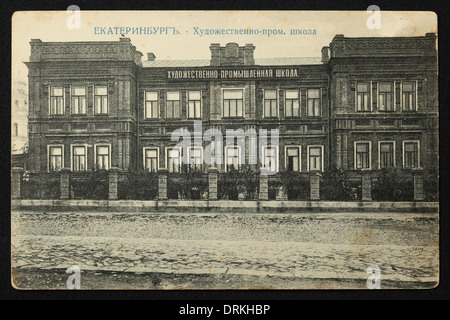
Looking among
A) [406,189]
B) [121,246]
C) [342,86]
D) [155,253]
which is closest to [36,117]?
[121,246]

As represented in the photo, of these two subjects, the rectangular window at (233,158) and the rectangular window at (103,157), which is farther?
the rectangular window at (103,157)

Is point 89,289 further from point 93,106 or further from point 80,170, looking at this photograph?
point 93,106

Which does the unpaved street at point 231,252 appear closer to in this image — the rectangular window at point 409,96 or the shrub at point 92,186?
the shrub at point 92,186

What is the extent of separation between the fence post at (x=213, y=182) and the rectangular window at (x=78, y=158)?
A: 2.51 m

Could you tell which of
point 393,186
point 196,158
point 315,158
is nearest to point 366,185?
point 393,186

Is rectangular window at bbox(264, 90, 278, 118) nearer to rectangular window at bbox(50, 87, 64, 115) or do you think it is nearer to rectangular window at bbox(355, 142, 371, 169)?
rectangular window at bbox(355, 142, 371, 169)

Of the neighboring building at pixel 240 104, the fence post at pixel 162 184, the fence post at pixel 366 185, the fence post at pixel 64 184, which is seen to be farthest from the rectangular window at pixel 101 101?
the fence post at pixel 366 185

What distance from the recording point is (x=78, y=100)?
26.8 feet

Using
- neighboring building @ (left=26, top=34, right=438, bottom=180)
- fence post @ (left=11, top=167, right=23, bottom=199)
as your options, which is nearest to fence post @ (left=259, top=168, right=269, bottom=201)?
neighboring building @ (left=26, top=34, right=438, bottom=180)

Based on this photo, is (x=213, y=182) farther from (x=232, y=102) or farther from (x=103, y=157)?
(x=103, y=157)

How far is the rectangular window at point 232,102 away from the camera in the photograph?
8297 millimetres

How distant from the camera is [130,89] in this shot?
340 inches

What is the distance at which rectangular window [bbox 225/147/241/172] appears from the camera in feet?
24.1

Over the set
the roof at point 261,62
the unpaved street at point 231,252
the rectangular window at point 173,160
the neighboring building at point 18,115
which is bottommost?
the unpaved street at point 231,252
